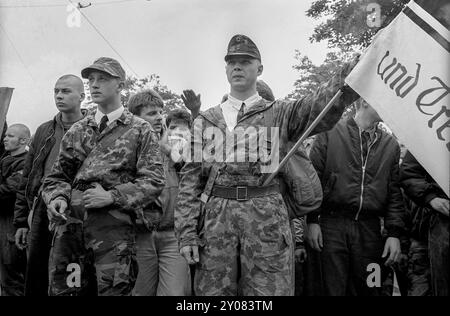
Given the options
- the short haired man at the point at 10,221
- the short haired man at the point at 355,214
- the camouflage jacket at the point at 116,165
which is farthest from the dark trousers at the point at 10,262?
the short haired man at the point at 355,214

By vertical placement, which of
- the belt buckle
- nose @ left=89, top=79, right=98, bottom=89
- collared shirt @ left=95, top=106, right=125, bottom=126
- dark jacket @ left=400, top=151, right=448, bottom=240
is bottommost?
the belt buckle

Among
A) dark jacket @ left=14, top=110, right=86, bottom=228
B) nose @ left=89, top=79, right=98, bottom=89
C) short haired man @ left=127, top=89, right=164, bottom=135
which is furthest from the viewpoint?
short haired man @ left=127, top=89, right=164, bottom=135

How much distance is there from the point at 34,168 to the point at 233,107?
1914 mm

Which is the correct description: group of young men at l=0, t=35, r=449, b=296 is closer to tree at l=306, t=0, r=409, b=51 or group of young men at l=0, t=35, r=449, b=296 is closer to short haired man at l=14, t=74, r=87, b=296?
short haired man at l=14, t=74, r=87, b=296

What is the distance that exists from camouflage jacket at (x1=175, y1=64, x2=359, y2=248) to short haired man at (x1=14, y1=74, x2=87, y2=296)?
1339 mm

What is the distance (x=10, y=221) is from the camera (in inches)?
251

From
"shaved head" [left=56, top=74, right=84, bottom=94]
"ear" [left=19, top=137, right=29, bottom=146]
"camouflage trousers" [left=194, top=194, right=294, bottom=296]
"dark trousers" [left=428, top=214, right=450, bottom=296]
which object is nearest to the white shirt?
"camouflage trousers" [left=194, top=194, right=294, bottom=296]

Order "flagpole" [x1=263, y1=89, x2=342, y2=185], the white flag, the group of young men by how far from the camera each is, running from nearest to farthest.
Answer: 1. the white flag
2. "flagpole" [x1=263, y1=89, x2=342, y2=185]
3. the group of young men

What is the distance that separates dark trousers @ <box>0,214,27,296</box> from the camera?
6373mm

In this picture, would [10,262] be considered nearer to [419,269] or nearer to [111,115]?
[111,115]

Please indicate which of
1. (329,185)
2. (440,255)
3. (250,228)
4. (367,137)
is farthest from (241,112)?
(440,255)

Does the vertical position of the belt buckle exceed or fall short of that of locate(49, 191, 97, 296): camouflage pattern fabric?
it exceeds it
